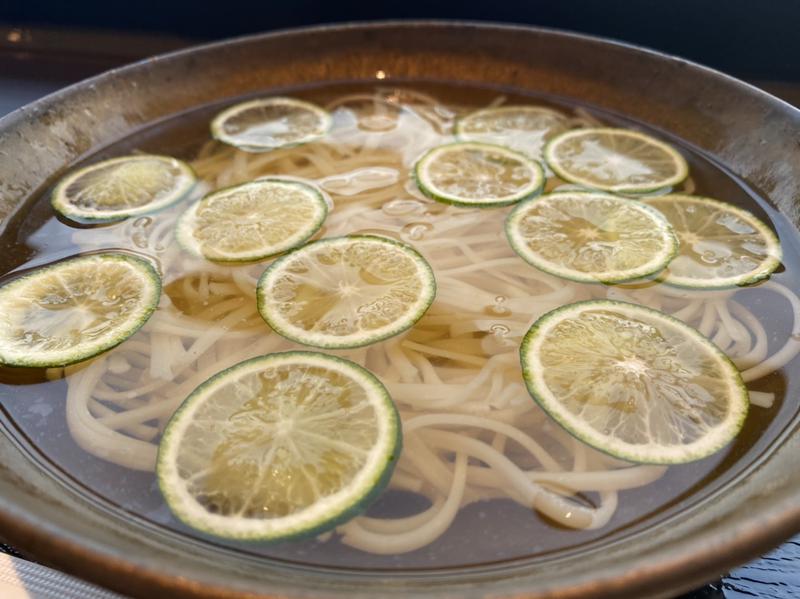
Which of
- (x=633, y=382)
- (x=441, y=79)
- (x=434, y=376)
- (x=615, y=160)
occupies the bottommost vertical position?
(x=434, y=376)

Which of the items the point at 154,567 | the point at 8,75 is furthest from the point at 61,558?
the point at 8,75

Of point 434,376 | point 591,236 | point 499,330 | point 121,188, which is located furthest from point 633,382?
point 121,188

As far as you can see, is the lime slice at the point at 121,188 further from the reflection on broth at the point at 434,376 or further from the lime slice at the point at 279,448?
the lime slice at the point at 279,448

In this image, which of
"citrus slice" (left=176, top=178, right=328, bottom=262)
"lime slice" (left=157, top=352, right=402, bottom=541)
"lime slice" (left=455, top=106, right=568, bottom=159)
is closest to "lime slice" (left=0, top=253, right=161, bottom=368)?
"citrus slice" (left=176, top=178, right=328, bottom=262)

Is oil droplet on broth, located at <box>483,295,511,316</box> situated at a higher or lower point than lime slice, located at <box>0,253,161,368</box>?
higher

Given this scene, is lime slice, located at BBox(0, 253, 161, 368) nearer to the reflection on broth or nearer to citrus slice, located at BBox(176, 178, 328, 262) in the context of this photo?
the reflection on broth

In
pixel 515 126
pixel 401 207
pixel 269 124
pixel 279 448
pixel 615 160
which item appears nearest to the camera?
pixel 279 448

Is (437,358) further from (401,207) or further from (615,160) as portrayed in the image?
(615,160)
